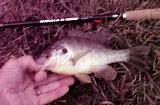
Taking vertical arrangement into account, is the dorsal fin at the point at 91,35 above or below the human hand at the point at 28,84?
above

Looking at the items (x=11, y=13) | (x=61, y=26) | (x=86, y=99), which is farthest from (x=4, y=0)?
(x=86, y=99)


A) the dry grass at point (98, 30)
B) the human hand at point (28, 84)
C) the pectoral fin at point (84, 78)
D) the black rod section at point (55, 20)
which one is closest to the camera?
the human hand at point (28, 84)

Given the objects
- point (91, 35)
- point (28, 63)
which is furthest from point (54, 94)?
point (91, 35)

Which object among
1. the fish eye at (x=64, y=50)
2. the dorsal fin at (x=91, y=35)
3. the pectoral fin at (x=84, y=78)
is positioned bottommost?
the pectoral fin at (x=84, y=78)

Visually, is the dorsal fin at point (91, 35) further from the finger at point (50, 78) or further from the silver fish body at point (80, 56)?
the finger at point (50, 78)

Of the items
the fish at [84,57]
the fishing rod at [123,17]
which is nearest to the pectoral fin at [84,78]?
the fish at [84,57]

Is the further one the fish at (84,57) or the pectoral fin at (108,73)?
the pectoral fin at (108,73)

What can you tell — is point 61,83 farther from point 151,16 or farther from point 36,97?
point 151,16

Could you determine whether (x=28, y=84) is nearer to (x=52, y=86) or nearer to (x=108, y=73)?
(x=52, y=86)

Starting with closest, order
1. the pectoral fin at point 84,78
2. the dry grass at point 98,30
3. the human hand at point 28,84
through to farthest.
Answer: the human hand at point 28,84 < the pectoral fin at point 84,78 < the dry grass at point 98,30
